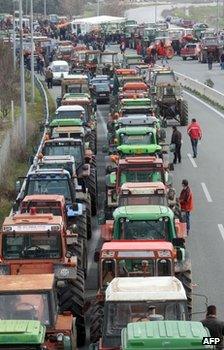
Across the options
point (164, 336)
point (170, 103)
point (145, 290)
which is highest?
point (164, 336)

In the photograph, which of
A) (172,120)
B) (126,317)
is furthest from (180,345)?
(172,120)

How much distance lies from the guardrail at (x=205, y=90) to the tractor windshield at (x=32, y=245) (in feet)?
125

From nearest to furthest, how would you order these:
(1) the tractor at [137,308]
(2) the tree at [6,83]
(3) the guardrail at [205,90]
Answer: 1. (1) the tractor at [137,308]
2. (2) the tree at [6,83]
3. (3) the guardrail at [205,90]

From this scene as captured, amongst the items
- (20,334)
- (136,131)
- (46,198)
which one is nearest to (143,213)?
(46,198)

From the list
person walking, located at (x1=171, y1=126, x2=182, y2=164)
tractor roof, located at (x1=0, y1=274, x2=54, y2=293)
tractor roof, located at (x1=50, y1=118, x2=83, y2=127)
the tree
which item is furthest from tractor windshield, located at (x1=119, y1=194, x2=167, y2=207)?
the tree

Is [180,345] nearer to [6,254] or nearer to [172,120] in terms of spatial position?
[6,254]

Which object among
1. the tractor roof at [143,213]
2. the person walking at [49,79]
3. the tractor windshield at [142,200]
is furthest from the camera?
the person walking at [49,79]

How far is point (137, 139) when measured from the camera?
35188mm

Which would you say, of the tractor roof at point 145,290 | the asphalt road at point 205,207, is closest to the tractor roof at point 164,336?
the tractor roof at point 145,290

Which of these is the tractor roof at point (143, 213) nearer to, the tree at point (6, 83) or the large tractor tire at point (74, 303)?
the large tractor tire at point (74, 303)

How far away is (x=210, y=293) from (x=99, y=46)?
78185 mm

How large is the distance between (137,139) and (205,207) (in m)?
3.64

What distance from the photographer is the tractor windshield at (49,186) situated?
27.0 metres

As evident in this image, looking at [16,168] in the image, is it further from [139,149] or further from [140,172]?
[140,172]
